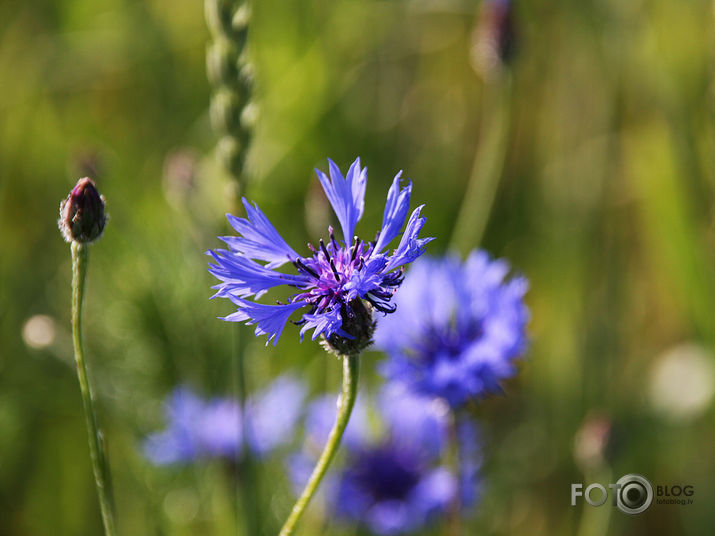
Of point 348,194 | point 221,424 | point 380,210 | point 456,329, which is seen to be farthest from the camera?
point 380,210

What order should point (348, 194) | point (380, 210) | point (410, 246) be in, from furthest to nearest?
point (380, 210) → point (348, 194) → point (410, 246)

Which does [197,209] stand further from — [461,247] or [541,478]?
[541,478]

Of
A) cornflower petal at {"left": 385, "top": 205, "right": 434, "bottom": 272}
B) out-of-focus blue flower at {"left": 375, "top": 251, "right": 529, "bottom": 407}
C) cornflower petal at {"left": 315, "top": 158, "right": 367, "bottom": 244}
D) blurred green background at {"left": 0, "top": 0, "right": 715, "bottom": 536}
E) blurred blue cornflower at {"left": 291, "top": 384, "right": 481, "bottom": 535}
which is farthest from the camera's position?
blurred green background at {"left": 0, "top": 0, "right": 715, "bottom": 536}

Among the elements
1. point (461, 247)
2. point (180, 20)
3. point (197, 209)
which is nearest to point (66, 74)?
point (180, 20)

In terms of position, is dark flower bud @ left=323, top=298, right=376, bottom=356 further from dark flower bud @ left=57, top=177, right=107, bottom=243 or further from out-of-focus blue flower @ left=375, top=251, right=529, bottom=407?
out-of-focus blue flower @ left=375, top=251, right=529, bottom=407

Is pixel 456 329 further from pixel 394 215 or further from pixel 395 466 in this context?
pixel 394 215

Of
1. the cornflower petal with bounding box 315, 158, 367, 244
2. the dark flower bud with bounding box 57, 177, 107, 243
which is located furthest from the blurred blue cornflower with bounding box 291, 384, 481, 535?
the dark flower bud with bounding box 57, 177, 107, 243

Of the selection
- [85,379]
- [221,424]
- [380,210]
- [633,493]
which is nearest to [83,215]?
[85,379]

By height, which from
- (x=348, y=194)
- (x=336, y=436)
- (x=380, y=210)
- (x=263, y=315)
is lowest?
(x=336, y=436)
